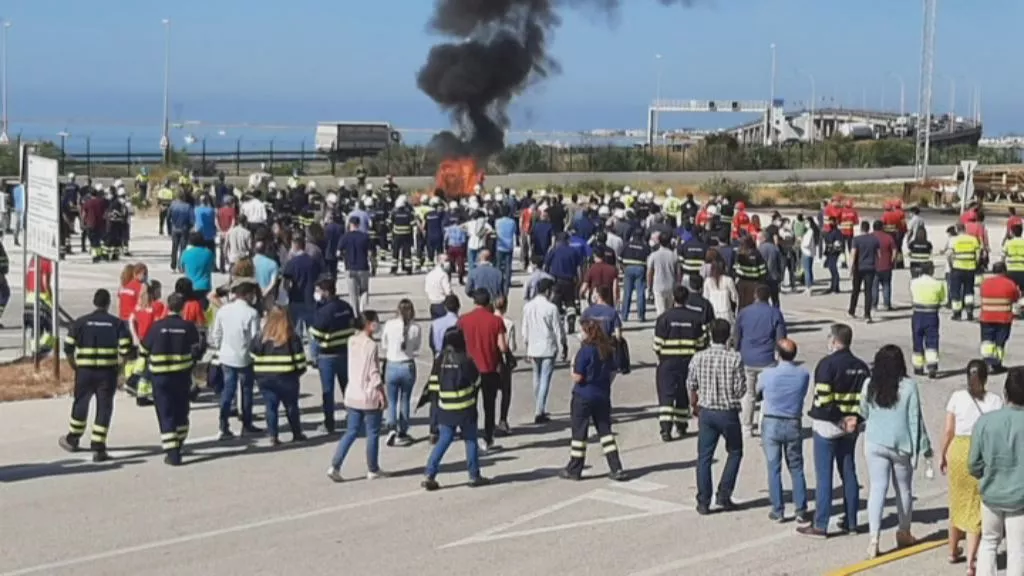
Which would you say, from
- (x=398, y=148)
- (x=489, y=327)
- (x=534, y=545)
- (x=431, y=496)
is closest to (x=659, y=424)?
(x=489, y=327)

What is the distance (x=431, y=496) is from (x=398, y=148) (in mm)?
53894

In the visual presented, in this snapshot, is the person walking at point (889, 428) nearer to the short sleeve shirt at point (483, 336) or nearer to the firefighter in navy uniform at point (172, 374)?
the short sleeve shirt at point (483, 336)

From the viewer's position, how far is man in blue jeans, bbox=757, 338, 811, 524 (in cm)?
1159

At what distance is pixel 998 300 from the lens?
61.6 feet

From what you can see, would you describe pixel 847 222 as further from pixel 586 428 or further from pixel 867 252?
pixel 586 428

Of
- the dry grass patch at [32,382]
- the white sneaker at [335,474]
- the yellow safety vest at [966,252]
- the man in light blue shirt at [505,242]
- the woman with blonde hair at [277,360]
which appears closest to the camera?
the white sneaker at [335,474]

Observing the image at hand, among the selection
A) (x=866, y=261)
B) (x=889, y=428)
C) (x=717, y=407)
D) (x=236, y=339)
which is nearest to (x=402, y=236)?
(x=866, y=261)

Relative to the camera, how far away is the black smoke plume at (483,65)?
49000 mm

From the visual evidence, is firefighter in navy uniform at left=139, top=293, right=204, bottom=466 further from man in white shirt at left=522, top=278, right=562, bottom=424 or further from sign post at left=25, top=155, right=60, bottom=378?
sign post at left=25, top=155, right=60, bottom=378

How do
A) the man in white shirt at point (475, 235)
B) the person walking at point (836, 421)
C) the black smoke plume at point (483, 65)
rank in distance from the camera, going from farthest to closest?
the black smoke plume at point (483, 65)
the man in white shirt at point (475, 235)
the person walking at point (836, 421)

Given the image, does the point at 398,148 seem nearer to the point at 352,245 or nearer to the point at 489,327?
the point at 352,245

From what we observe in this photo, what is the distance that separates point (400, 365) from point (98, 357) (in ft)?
9.18

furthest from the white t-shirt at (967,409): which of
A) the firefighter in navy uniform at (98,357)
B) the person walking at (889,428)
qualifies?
the firefighter in navy uniform at (98,357)

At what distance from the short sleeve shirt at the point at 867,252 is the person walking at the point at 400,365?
1093cm
